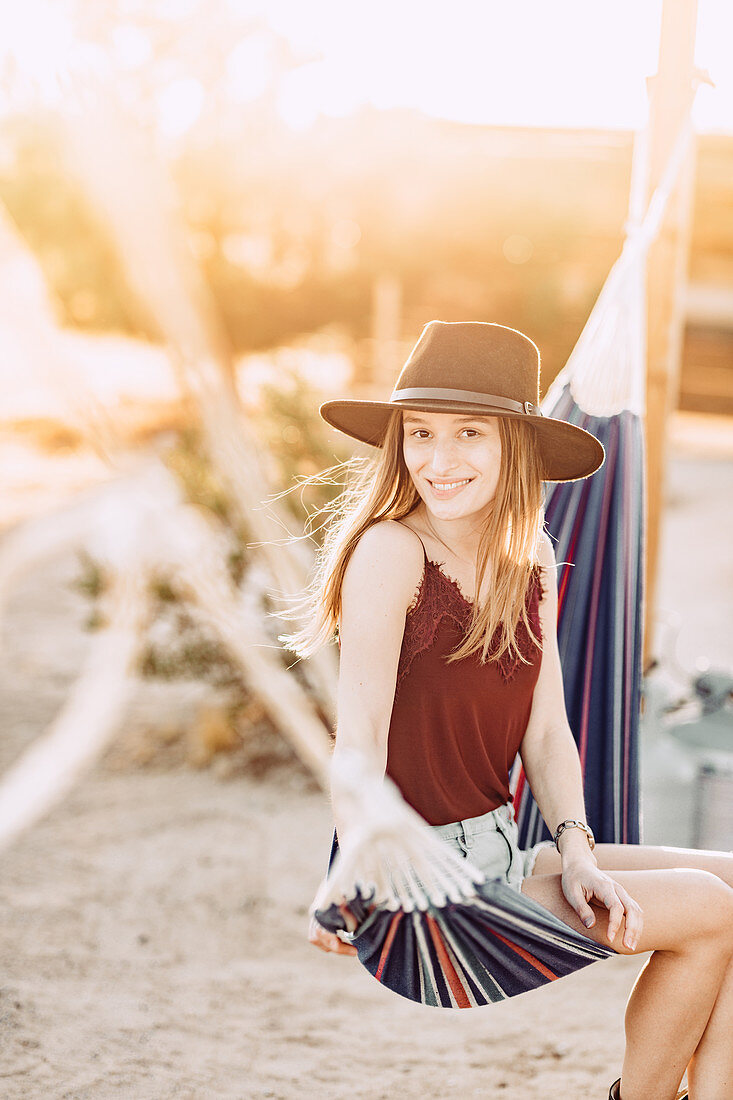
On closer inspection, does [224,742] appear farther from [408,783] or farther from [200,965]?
[408,783]

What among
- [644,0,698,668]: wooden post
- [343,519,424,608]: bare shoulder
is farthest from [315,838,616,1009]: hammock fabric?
[644,0,698,668]: wooden post

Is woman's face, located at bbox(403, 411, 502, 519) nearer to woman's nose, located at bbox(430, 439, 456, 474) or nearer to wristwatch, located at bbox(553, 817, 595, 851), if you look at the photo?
woman's nose, located at bbox(430, 439, 456, 474)

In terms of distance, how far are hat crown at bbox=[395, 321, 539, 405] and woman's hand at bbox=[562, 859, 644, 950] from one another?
1.90 ft

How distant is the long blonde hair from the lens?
1332mm

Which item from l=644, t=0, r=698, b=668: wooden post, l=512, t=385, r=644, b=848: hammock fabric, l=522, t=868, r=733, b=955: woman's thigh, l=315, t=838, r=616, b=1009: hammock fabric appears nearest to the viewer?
l=315, t=838, r=616, b=1009: hammock fabric

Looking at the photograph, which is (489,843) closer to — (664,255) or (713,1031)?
(713,1031)

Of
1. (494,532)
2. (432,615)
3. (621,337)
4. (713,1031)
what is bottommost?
(713,1031)

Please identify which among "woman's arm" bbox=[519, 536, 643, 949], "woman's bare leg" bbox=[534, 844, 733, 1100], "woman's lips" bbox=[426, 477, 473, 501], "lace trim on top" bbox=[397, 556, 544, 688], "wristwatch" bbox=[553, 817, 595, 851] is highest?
"woman's lips" bbox=[426, 477, 473, 501]

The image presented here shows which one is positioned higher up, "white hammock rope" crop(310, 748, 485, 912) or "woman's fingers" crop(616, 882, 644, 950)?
"white hammock rope" crop(310, 748, 485, 912)

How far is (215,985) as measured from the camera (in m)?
2.08

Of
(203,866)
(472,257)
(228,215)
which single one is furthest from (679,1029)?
(472,257)

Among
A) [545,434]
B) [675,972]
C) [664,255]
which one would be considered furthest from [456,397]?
[664,255]

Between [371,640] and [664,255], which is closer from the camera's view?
[371,640]

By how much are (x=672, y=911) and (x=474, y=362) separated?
0.69 metres
